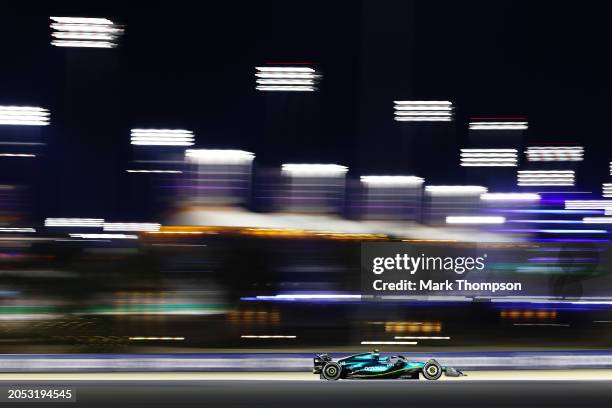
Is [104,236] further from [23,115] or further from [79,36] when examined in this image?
[79,36]

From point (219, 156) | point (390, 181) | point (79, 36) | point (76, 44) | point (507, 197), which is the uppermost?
point (79, 36)

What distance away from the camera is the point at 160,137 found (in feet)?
58.4

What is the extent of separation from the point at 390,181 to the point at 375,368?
26.3 ft

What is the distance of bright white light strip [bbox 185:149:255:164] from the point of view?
55.8 feet

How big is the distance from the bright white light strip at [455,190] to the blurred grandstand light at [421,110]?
1.77 m

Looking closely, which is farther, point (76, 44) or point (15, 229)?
point (15, 229)

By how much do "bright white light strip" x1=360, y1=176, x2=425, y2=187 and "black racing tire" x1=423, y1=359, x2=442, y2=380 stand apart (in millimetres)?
7351

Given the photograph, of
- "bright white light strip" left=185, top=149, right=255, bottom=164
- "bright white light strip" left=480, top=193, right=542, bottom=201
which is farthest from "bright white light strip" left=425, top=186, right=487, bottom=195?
"bright white light strip" left=185, top=149, right=255, bottom=164

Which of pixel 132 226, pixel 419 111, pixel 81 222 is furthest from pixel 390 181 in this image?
pixel 81 222

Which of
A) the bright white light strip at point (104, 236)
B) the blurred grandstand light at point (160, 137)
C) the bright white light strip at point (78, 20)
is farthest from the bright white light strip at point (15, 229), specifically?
the bright white light strip at point (78, 20)

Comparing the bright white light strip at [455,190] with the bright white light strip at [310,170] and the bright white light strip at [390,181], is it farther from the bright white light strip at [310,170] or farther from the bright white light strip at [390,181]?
the bright white light strip at [310,170]

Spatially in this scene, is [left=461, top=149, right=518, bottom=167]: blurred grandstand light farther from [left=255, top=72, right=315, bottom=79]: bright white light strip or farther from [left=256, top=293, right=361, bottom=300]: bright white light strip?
[left=256, top=293, right=361, bottom=300]: bright white light strip

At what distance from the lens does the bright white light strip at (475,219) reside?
15883 millimetres

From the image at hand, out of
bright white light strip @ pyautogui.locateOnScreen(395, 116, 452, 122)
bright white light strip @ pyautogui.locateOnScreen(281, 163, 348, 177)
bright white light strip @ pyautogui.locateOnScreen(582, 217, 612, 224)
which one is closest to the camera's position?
bright white light strip @ pyautogui.locateOnScreen(582, 217, 612, 224)
